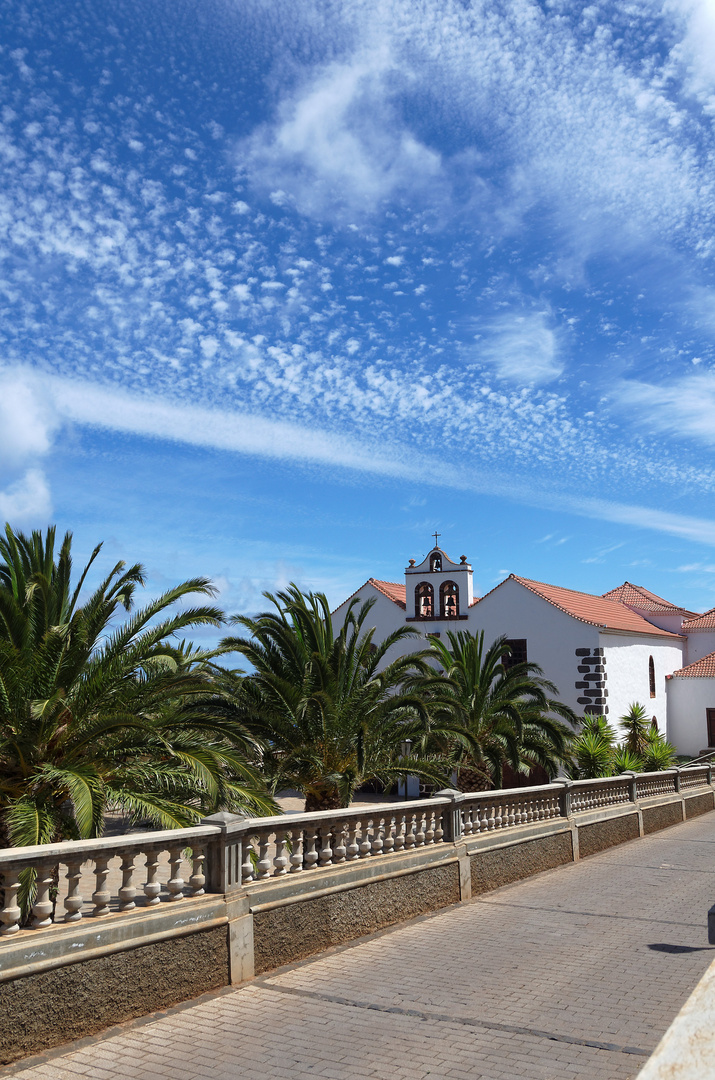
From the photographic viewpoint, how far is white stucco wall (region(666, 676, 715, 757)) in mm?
37594

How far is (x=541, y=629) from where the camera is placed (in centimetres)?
3284

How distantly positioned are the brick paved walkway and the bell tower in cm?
2343

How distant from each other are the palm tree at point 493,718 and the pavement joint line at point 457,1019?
11.2 m

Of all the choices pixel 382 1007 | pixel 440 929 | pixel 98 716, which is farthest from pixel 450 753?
pixel 382 1007

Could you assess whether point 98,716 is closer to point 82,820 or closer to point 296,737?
point 82,820

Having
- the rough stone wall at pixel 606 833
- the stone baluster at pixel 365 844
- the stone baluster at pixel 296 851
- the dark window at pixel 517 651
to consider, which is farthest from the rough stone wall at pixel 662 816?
the stone baluster at pixel 296 851

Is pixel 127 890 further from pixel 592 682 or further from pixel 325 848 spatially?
pixel 592 682

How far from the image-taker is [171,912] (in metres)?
6.67

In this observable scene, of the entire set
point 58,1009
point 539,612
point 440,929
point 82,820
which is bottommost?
point 440,929

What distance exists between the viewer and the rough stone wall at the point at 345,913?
7.68 meters

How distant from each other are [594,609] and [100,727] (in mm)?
30144

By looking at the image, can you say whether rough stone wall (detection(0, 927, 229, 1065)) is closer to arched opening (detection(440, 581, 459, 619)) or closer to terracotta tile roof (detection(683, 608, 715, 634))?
arched opening (detection(440, 581, 459, 619))

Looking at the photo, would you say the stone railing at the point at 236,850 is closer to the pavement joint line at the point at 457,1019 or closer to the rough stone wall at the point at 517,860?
the rough stone wall at the point at 517,860

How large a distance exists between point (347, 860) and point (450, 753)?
1138cm
